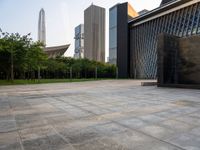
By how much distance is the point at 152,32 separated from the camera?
43.7 m

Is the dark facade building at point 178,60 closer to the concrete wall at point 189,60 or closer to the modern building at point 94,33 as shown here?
the concrete wall at point 189,60

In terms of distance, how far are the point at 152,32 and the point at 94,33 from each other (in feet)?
209

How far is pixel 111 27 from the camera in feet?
222

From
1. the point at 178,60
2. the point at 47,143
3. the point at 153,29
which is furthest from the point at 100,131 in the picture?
the point at 153,29

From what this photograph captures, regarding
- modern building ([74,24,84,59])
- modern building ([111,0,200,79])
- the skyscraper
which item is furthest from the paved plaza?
the skyscraper

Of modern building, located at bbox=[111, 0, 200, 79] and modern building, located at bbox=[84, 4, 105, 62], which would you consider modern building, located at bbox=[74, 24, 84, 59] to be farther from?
modern building, located at bbox=[111, 0, 200, 79]

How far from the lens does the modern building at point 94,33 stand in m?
98.2

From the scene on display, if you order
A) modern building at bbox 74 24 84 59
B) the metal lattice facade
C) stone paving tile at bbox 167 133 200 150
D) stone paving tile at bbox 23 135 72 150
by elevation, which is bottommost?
stone paving tile at bbox 167 133 200 150

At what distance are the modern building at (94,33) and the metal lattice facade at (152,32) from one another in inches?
1955

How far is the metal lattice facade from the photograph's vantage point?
118ft

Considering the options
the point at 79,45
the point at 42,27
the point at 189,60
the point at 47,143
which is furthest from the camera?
the point at 42,27

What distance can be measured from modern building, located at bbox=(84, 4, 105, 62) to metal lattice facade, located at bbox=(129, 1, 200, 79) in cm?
4966

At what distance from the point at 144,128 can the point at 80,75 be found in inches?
1738

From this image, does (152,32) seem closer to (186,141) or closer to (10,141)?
(186,141)
